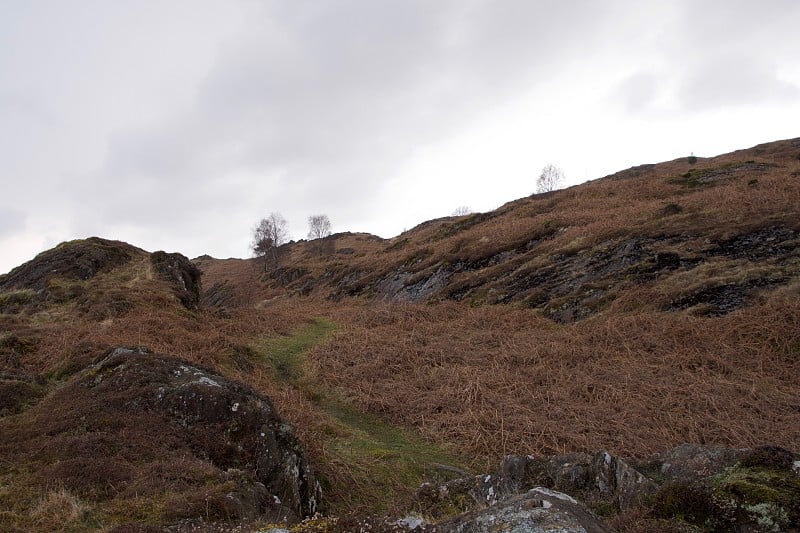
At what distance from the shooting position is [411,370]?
14508 mm

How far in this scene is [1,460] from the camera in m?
5.97

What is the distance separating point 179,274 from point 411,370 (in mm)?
13376

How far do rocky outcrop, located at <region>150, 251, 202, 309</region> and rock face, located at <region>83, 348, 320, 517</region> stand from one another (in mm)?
12241

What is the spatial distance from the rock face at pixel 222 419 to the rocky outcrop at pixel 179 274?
12.2 metres

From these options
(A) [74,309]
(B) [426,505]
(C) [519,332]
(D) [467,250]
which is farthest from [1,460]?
(D) [467,250]

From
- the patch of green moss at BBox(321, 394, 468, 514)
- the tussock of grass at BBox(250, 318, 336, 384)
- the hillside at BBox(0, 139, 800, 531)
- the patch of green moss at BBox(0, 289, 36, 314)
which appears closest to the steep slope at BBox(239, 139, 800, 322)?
the hillside at BBox(0, 139, 800, 531)

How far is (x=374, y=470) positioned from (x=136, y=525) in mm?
4985

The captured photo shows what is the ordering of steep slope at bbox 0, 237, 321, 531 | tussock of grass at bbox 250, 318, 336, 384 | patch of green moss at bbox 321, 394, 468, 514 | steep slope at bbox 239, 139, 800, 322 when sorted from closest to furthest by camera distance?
steep slope at bbox 0, 237, 321, 531 → patch of green moss at bbox 321, 394, 468, 514 → tussock of grass at bbox 250, 318, 336, 384 → steep slope at bbox 239, 139, 800, 322

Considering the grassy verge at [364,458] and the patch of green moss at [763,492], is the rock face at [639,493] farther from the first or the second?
the grassy verge at [364,458]

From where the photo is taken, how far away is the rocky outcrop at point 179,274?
2033cm

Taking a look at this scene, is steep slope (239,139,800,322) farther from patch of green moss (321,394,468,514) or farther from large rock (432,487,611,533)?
large rock (432,487,611,533)

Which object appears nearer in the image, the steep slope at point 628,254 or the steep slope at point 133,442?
the steep slope at point 133,442

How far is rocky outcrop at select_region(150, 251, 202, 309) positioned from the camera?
2033cm

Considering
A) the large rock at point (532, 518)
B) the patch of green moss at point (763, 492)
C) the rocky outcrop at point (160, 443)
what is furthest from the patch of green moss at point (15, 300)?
the patch of green moss at point (763, 492)
